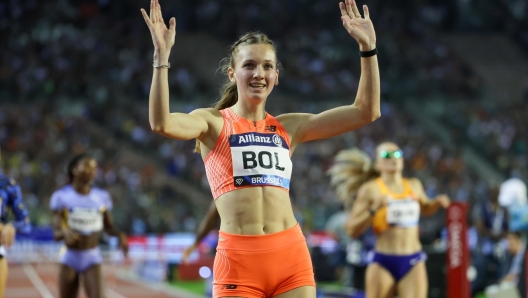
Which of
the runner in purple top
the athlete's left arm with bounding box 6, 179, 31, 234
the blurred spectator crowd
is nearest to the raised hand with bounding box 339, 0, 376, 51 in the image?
the athlete's left arm with bounding box 6, 179, 31, 234

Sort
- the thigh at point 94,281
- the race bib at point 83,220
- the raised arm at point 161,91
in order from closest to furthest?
1. the raised arm at point 161,91
2. the thigh at point 94,281
3. the race bib at point 83,220

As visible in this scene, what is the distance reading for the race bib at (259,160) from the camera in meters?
3.83

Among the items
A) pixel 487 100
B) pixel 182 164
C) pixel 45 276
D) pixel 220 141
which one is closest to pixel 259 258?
pixel 220 141

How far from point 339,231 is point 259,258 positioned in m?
9.97

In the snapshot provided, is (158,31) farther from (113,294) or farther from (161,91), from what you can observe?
(113,294)

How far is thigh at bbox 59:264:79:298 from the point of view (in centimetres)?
784

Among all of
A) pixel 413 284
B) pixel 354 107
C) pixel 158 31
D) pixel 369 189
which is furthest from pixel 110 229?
pixel 158 31

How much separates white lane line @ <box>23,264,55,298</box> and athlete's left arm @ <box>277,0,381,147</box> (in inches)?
383

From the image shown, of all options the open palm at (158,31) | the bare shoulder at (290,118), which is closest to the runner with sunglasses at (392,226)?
the bare shoulder at (290,118)

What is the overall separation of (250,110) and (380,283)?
386 centimetres

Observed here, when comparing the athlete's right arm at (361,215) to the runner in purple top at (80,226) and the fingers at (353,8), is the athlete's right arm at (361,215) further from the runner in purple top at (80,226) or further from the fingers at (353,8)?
the fingers at (353,8)

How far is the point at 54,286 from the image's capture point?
46.5ft

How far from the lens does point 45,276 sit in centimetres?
1584

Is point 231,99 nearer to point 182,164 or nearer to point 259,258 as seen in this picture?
point 259,258
